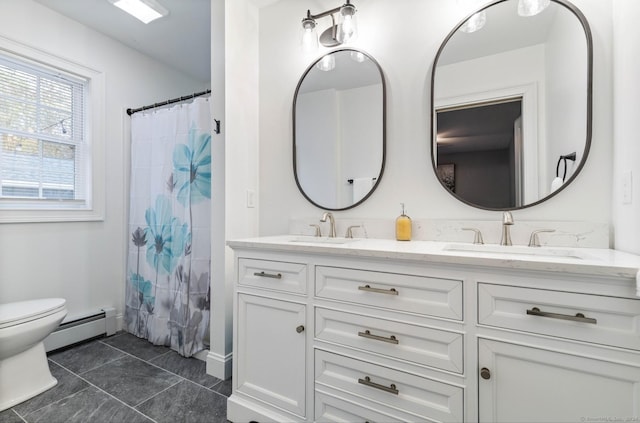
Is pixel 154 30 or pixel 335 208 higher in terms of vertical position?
pixel 154 30

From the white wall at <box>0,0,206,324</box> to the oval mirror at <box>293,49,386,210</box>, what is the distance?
5.87ft

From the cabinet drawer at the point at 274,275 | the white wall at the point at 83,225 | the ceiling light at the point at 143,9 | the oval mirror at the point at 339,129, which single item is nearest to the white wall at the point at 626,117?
the oval mirror at the point at 339,129

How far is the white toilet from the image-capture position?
1.60 m

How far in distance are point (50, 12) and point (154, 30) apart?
0.70m

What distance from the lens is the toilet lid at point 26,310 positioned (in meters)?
1.62

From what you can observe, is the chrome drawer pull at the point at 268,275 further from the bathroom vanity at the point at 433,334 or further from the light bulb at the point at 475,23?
the light bulb at the point at 475,23

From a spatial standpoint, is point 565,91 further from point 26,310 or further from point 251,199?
point 26,310

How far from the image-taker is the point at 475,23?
1472 millimetres

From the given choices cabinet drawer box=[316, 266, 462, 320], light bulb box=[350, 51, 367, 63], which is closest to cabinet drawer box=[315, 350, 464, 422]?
cabinet drawer box=[316, 266, 462, 320]

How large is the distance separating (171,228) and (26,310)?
0.92 m

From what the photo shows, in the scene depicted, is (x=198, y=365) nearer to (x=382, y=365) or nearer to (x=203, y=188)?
(x=203, y=188)

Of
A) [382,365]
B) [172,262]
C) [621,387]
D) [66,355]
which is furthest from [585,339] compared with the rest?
[66,355]

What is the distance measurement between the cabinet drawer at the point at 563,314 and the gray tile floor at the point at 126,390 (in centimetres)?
142

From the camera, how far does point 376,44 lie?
174 cm
